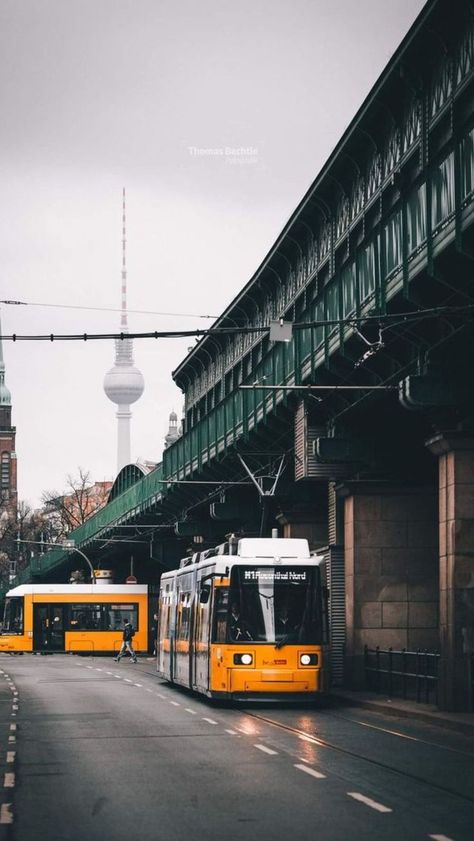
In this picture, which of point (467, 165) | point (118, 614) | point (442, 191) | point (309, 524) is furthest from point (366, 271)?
point (118, 614)

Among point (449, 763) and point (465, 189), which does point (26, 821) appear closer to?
point (449, 763)

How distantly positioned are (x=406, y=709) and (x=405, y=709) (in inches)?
0.9

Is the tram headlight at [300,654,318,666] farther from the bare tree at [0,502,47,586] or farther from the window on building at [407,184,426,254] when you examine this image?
the bare tree at [0,502,47,586]

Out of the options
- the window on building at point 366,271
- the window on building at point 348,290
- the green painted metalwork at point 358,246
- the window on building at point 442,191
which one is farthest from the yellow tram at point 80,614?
the window on building at point 442,191

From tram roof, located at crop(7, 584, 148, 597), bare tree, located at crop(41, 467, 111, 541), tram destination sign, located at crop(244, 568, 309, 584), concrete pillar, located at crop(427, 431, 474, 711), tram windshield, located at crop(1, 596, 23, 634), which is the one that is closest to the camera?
concrete pillar, located at crop(427, 431, 474, 711)

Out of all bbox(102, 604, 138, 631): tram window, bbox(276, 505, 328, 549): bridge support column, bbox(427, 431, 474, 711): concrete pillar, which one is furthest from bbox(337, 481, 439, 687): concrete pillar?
bbox(102, 604, 138, 631): tram window

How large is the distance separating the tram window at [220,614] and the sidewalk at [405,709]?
2979mm

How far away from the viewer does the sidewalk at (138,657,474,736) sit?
23.4 meters

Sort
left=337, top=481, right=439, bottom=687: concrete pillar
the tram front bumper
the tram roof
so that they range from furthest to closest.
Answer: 1. the tram roof
2. left=337, top=481, right=439, bottom=687: concrete pillar
3. the tram front bumper

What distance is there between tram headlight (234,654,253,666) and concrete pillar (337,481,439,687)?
624cm

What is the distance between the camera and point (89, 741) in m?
21.7

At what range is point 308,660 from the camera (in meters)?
29.0

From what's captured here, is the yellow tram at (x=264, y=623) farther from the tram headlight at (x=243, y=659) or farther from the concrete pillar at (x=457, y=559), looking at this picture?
the concrete pillar at (x=457, y=559)

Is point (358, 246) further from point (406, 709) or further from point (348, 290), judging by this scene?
point (406, 709)
